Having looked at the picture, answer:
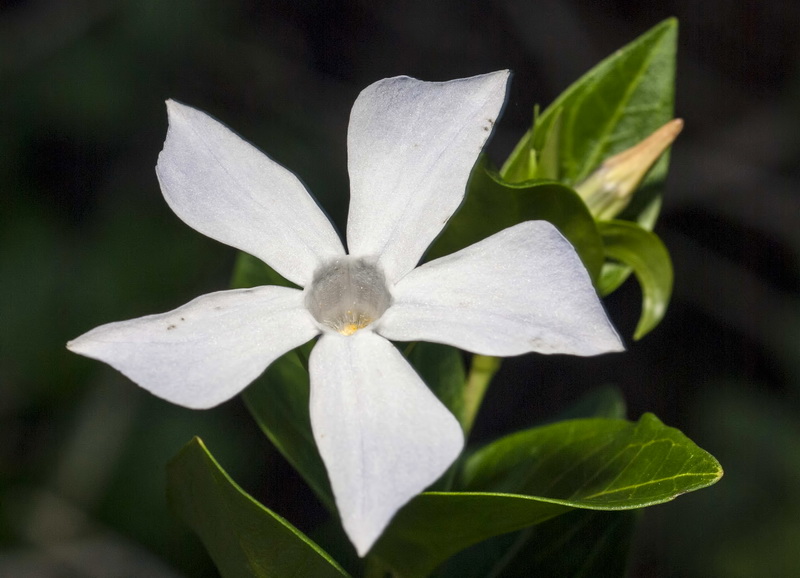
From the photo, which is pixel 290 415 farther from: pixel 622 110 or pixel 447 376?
pixel 622 110

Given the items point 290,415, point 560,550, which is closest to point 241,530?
point 290,415

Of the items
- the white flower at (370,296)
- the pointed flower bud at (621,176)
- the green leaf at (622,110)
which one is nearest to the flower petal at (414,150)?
the white flower at (370,296)

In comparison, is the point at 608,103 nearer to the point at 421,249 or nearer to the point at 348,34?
the point at 421,249

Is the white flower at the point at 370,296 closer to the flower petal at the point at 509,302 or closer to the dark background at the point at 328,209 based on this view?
the flower petal at the point at 509,302

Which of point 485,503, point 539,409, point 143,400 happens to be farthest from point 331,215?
point 485,503

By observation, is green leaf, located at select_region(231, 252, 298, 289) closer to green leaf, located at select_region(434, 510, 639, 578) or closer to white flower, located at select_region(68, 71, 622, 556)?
white flower, located at select_region(68, 71, 622, 556)

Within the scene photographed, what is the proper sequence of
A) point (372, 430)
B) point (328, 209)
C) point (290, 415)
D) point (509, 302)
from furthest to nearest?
point (328, 209) → point (290, 415) → point (509, 302) → point (372, 430)
